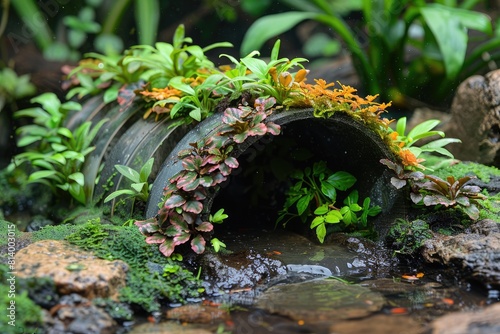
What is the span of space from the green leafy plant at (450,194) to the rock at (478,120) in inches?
49.6

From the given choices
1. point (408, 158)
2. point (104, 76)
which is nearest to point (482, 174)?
point (408, 158)

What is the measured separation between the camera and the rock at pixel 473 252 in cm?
317

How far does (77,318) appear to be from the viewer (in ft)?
8.81

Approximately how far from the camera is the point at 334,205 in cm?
427

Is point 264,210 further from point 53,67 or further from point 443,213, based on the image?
point 53,67

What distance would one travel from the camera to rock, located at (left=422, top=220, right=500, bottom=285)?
3170mm

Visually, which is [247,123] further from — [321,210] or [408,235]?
[408,235]

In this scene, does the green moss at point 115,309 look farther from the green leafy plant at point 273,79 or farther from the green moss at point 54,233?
the green leafy plant at point 273,79

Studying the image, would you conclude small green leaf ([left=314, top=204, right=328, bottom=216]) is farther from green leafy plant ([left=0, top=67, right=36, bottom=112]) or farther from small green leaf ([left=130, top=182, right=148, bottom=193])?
green leafy plant ([left=0, top=67, right=36, bottom=112])

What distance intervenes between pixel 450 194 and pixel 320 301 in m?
1.35

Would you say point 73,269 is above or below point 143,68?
below

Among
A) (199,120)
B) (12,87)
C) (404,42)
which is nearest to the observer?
(199,120)

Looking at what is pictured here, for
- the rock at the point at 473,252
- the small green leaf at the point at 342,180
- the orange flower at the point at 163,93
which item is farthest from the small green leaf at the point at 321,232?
the orange flower at the point at 163,93

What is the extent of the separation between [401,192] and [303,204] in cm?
72
